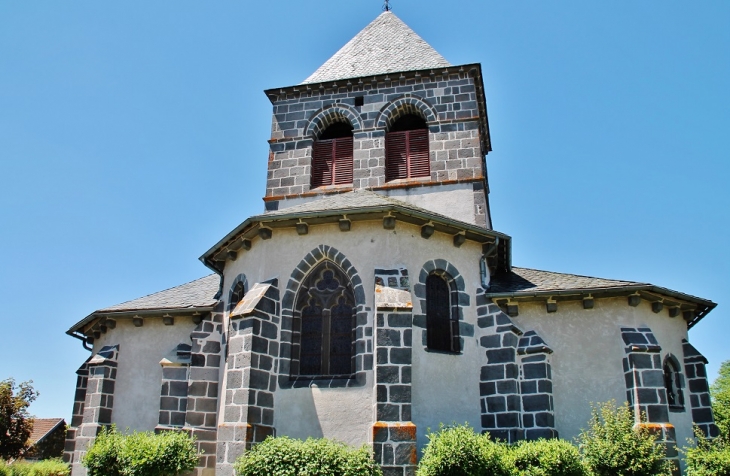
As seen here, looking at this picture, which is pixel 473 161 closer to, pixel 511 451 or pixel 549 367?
pixel 549 367

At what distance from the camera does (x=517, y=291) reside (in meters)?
13.3

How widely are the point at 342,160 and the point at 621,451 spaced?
436 inches

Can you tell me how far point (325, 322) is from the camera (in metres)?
12.1

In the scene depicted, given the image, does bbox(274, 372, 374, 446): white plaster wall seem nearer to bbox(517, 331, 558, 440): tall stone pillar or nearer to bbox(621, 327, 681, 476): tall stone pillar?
bbox(517, 331, 558, 440): tall stone pillar

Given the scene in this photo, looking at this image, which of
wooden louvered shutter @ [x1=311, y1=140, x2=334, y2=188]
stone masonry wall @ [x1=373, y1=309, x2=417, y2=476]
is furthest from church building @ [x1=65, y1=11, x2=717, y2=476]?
wooden louvered shutter @ [x1=311, y1=140, x2=334, y2=188]

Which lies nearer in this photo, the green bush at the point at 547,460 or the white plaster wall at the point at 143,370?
the green bush at the point at 547,460

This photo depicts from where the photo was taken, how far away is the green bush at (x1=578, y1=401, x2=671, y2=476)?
10648mm

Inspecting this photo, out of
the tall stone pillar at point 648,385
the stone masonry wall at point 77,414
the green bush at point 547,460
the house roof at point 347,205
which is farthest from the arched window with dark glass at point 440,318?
the stone masonry wall at point 77,414

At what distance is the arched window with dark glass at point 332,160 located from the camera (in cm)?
1811

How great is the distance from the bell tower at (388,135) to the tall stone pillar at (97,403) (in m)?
6.11

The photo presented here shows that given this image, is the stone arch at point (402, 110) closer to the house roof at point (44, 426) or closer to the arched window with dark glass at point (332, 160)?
the arched window with dark glass at point (332, 160)

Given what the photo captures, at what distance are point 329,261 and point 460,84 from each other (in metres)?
8.52

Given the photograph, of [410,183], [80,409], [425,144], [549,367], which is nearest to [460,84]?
[425,144]

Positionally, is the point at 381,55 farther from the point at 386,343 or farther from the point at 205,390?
the point at 205,390
